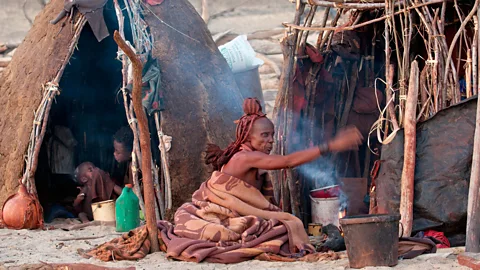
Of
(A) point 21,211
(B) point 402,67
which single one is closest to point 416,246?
(B) point 402,67

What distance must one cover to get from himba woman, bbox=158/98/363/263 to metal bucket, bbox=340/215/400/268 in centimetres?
62

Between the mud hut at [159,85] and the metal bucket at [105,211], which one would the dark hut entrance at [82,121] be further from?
the metal bucket at [105,211]

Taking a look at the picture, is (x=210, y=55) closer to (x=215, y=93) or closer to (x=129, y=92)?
(x=215, y=93)

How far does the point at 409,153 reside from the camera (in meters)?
5.88

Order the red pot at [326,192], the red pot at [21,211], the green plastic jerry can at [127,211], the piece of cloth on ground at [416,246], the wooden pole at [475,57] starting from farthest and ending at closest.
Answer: the red pot at [326,192], the red pot at [21,211], the green plastic jerry can at [127,211], the wooden pole at [475,57], the piece of cloth on ground at [416,246]

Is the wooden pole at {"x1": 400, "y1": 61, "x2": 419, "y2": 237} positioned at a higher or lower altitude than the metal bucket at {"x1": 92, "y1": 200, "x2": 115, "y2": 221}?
higher

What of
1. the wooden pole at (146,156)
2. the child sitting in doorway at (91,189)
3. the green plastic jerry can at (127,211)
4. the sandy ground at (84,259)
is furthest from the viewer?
the child sitting in doorway at (91,189)

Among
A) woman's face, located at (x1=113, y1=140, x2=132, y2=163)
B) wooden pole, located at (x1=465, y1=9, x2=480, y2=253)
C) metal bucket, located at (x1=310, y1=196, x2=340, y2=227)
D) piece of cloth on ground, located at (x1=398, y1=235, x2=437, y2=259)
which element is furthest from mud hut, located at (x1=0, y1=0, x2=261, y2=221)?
wooden pole, located at (x1=465, y1=9, x2=480, y2=253)

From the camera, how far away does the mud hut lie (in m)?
7.59

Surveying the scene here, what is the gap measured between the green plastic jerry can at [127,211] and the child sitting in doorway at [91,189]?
1046mm

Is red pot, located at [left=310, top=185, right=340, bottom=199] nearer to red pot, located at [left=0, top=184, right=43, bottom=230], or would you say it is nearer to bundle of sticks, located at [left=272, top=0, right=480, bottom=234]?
bundle of sticks, located at [left=272, top=0, right=480, bottom=234]

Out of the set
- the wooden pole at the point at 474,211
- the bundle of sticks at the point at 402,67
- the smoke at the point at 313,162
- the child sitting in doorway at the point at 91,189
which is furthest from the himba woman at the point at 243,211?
the child sitting in doorway at the point at 91,189

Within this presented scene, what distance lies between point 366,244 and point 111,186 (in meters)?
4.07

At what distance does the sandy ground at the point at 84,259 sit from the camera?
4898mm
